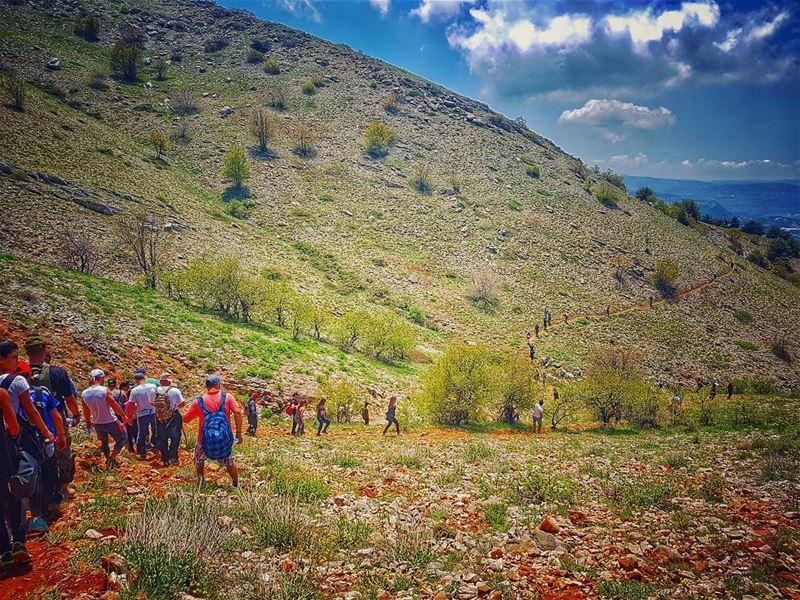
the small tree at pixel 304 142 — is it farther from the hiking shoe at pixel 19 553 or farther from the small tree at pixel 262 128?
the hiking shoe at pixel 19 553

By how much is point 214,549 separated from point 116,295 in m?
22.5

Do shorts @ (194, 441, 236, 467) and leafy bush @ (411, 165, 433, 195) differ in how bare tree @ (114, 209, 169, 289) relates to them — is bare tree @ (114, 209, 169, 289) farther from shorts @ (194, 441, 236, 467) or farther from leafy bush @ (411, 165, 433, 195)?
leafy bush @ (411, 165, 433, 195)

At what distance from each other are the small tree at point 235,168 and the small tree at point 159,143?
8.42 meters

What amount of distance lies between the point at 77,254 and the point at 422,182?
163 feet

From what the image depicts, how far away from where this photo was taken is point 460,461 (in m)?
11.3

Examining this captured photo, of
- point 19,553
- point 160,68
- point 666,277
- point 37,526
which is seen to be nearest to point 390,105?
point 160,68

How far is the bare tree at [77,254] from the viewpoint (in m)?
25.6

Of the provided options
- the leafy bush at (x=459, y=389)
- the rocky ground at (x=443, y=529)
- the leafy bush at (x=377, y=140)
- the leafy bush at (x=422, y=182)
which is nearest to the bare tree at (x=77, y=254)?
the rocky ground at (x=443, y=529)

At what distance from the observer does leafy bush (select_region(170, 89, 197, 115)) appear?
6488 centimetres

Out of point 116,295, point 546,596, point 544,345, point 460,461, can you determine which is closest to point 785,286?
point 544,345

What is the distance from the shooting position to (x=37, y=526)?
5.19 meters

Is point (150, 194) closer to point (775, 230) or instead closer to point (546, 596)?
point (546, 596)

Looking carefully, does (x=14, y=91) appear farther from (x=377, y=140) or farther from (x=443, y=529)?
(x=443, y=529)

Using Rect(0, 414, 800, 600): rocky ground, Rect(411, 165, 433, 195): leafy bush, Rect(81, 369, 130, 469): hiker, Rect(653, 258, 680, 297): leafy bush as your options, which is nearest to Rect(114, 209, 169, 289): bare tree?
Rect(81, 369, 130, 469): hiker
